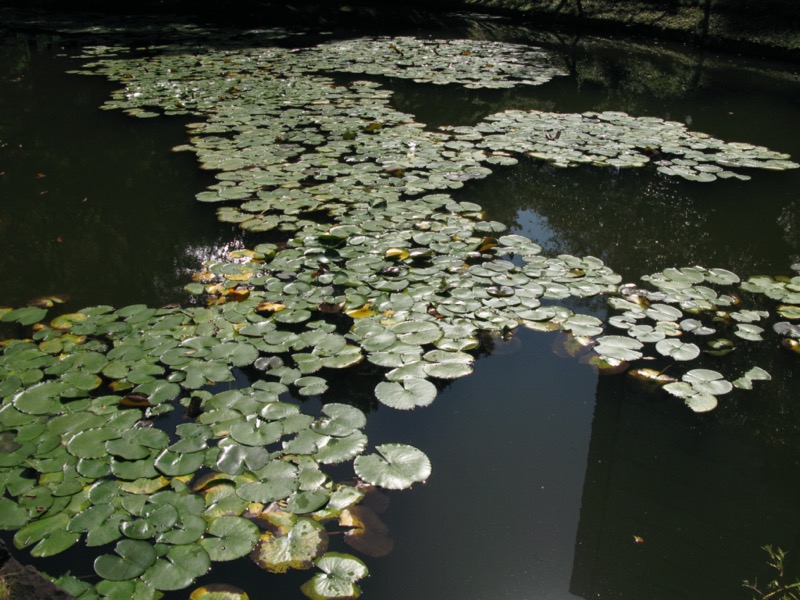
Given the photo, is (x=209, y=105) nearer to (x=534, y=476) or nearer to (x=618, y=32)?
(x=534, y=476)

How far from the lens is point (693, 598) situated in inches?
54.4

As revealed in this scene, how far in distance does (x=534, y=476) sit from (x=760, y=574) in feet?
1.80

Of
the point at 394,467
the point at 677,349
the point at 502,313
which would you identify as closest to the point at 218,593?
the point at 394,467

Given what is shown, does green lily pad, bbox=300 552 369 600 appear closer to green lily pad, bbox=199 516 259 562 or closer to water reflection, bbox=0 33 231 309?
green lily pad, bbox=199 516 259 562

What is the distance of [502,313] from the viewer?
2.30 metres

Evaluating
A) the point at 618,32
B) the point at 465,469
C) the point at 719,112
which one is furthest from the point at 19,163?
the point at 618,32

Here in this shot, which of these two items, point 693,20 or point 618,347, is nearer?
point 618,347

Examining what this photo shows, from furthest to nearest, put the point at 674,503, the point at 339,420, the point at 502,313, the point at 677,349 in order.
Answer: the point at 502,313 < the point at 677,349 < the point at 339,420 < the point at 674,503

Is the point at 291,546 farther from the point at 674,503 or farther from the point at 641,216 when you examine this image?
the point at 641,216

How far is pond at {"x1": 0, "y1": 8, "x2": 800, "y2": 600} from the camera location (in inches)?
58.2

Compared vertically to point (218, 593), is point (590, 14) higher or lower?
higher

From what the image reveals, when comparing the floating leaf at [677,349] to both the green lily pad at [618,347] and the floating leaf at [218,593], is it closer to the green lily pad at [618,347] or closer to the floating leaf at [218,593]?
the green lily pad at [618,347]

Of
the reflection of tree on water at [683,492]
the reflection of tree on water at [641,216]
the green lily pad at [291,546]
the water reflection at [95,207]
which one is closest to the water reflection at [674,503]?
the reflection of tree on water at [683,492]

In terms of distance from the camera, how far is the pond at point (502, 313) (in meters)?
1.48
